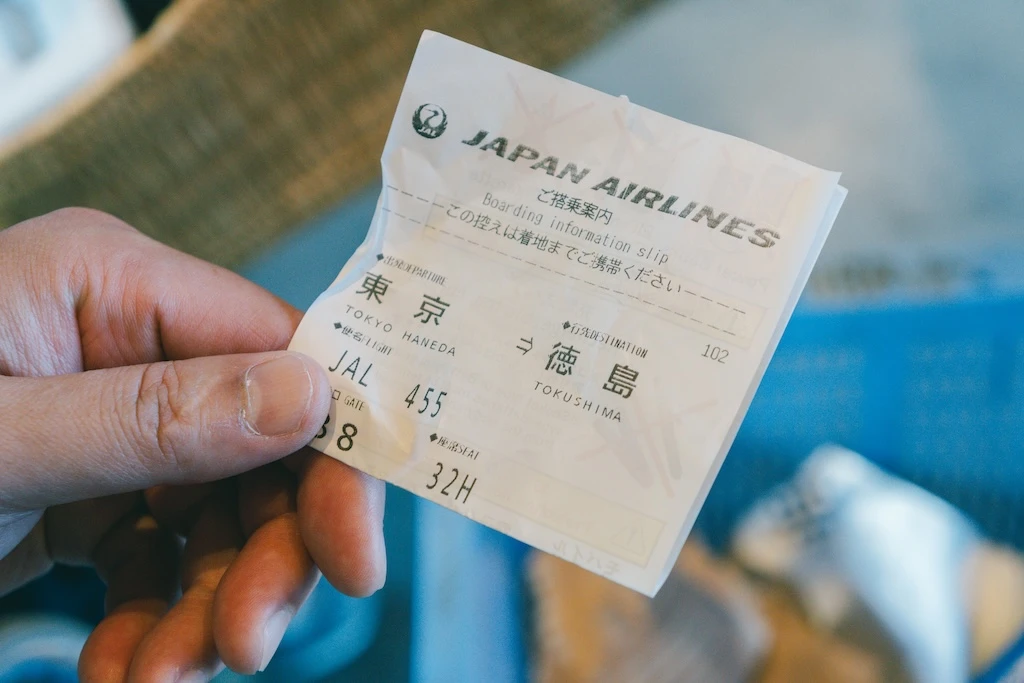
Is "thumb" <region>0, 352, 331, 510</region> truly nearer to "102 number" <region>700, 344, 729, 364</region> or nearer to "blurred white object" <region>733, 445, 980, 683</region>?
"102 number" <region>700, 344, 729, 364</region>

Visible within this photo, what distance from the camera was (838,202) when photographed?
1.05 feet

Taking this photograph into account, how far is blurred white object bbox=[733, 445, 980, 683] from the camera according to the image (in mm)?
485

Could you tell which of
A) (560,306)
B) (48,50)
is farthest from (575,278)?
(48,50)

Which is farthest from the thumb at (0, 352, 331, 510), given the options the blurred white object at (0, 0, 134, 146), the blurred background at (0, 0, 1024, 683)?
the blurred white object at (0, 0, 134, 146)

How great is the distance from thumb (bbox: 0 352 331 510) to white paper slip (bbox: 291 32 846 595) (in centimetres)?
2

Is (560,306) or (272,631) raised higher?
(560,306)

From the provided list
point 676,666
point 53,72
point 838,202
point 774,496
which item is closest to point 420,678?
point 676,666

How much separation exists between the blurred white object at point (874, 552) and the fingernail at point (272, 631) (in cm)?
32

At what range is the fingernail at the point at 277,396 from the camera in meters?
0.31

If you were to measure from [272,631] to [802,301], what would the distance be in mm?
412

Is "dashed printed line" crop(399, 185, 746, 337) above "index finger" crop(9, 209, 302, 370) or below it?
above

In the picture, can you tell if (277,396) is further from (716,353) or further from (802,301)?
(802,301)

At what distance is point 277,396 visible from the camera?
1.03 feet

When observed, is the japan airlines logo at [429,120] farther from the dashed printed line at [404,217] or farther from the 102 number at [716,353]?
the 102 number at [716,353]
